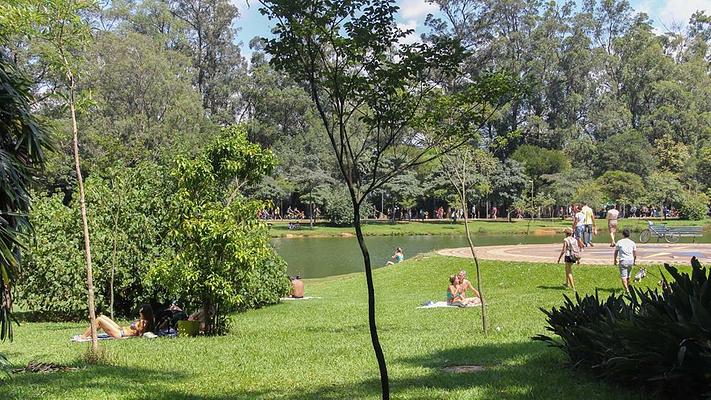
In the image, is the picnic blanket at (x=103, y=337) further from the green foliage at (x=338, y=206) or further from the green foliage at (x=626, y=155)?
the green foliage at (x=626, y=155)

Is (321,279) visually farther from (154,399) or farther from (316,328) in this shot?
(154,399)

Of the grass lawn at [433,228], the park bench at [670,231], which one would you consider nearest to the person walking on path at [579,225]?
the park bench at [670,231]

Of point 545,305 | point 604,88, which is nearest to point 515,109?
point 604,88

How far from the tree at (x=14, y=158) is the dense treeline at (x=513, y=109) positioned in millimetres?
37562

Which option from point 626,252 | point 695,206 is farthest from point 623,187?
point 626,252

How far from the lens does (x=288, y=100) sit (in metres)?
61.2

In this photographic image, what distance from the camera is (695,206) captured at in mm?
57688

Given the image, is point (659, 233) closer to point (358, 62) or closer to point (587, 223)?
point (587, 223)

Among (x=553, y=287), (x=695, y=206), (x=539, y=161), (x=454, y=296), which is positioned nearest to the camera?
(x=454, y=296)

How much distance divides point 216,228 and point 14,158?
5240 mm

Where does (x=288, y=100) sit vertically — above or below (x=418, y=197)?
above

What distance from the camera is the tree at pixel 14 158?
5.02 metres

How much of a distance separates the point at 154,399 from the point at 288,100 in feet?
186

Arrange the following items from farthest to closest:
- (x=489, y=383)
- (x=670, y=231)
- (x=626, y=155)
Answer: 1. (x=626, y=155)
2. (x=670, y=231)
3. (x=489, y=383)
